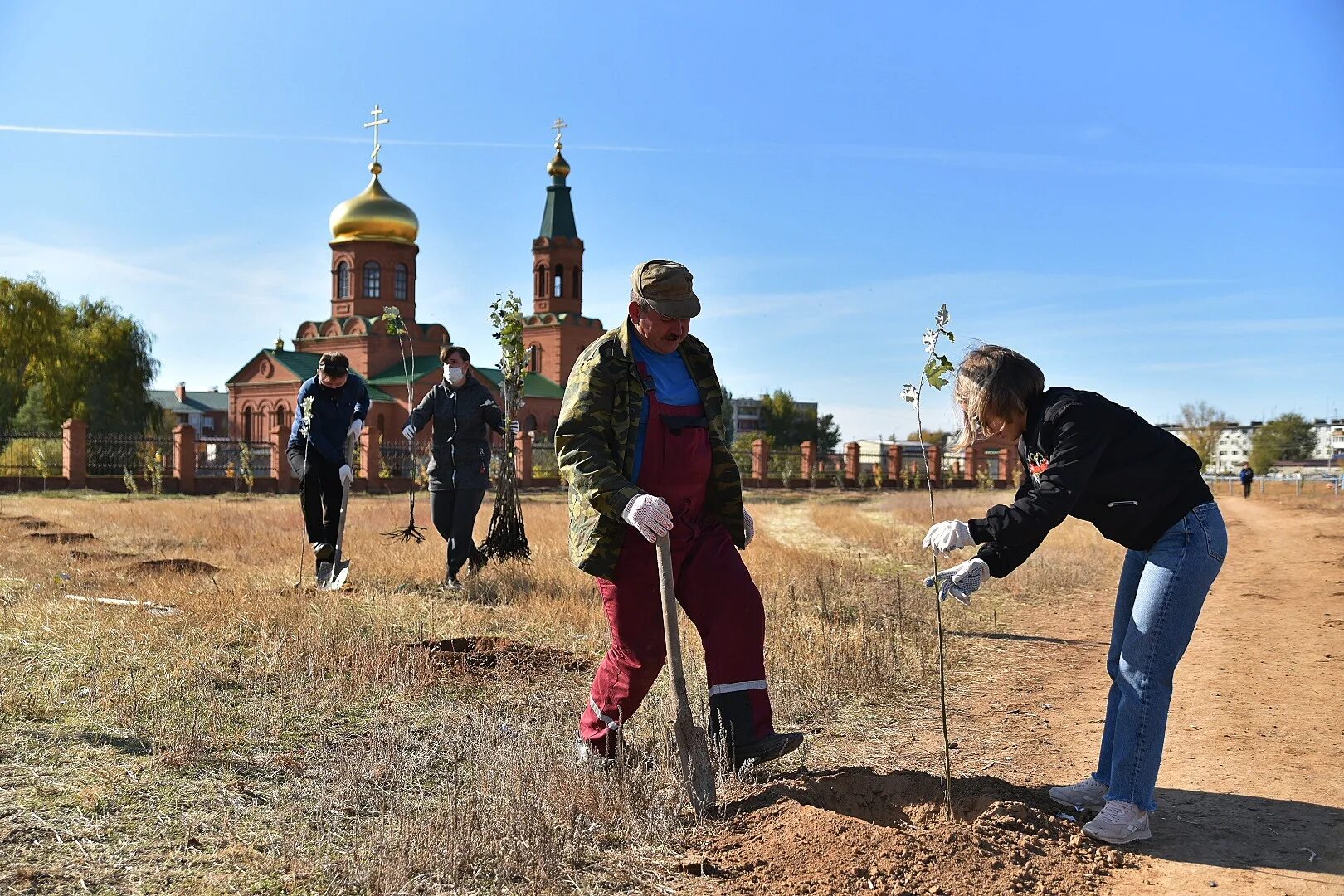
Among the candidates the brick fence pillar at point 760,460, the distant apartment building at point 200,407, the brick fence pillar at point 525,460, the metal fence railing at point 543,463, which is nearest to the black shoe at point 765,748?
the brick fence pillar at point 525,460

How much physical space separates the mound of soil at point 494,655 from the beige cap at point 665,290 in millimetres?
2647

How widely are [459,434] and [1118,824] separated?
6125 millimetres

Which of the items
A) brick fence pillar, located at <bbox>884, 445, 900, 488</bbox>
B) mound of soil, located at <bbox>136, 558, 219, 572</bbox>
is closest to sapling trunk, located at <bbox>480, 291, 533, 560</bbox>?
mound of soil, located at <bbox>136, 558, 219, 572</bbox>

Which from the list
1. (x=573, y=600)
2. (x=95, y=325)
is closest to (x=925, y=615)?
(x=573, y=600)

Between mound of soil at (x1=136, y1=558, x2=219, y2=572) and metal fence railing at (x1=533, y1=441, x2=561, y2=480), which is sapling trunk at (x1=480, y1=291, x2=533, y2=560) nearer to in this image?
mound of soil at (x1=136, y1=558, x2=219, y2=572)

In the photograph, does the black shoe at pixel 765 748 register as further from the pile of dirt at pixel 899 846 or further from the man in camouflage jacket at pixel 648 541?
the pile of dirt at pixel 899 846

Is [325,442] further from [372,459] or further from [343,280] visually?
[343,280]

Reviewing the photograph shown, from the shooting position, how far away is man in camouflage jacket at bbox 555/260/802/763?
3846 millimetres

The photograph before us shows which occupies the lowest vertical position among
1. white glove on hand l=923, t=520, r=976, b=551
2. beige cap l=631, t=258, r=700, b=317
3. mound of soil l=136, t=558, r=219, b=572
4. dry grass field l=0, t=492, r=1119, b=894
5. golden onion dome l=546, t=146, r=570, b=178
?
dry grass field l=0, t=492, r=1119, b=894

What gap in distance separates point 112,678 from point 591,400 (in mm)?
2975

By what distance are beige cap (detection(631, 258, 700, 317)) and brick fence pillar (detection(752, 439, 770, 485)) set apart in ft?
122

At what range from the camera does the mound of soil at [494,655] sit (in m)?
5.91

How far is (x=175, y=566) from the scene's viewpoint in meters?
9.58

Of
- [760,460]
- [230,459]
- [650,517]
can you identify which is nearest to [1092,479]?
[650,517]
